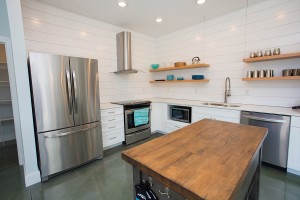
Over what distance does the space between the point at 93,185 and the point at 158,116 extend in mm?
2330

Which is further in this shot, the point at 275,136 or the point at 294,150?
the point at 275,136

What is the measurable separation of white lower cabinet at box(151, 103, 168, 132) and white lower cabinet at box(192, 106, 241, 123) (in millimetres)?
858

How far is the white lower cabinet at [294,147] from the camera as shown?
7.05 feet

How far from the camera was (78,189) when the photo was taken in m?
2.04

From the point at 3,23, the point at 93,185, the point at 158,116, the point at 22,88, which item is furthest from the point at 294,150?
the point at 3,23

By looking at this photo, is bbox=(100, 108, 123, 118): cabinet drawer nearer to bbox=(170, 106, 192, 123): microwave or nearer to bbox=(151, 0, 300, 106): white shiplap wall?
bbox=(170, 106, 192, 123): microwave

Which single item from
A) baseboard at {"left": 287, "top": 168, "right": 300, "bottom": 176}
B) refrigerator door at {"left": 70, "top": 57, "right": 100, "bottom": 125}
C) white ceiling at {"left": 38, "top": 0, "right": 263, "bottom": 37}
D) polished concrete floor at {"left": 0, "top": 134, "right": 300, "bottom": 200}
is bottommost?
polished concrete floor at {"left": 0, "top": 134, "right": 300, "bottom": 200}

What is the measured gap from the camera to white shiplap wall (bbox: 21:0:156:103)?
2680 mm

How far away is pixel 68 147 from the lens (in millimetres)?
2408

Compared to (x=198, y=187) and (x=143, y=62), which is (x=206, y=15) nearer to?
(x=143, y=62)

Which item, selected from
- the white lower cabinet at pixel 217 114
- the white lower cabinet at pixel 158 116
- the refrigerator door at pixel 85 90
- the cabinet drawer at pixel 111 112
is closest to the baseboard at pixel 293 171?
the white lower cabinet at pixel 217 114

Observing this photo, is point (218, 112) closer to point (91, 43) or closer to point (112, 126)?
point (112, 126)

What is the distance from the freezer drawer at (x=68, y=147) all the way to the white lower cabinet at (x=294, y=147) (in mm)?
3121

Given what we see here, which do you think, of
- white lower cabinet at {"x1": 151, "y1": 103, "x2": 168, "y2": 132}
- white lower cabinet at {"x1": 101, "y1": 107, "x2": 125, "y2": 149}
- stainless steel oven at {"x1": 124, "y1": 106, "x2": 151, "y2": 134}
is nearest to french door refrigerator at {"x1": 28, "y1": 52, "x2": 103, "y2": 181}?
white lower cabinet at {"x1": 101, "y1": 107, "x2": 125, "y2": 149}
